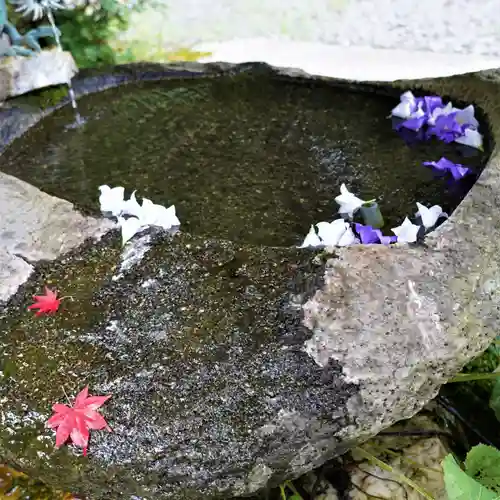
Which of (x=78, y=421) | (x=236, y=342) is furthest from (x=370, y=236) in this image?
(x=78, y=421)

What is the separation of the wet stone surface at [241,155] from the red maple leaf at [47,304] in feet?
1.38

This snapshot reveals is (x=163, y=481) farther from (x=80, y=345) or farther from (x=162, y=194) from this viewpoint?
(x=162, y=194)

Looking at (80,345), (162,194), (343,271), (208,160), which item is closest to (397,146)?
(208,160)

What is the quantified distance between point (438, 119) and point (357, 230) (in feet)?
3.14

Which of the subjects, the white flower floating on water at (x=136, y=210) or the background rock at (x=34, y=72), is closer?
Result: the white flower floating on water at (x=136, y=210)

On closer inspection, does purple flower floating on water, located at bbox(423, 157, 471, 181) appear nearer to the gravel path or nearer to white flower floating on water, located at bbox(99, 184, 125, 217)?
white flower floating on water, located at bbox(99, 184, 125, 217)

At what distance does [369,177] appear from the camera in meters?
2.39

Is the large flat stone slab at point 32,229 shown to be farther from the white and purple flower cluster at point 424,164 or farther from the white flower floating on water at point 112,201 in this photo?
the white and purple flower cluster at point 424,164

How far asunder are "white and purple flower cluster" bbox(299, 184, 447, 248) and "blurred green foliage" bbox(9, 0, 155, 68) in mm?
2043

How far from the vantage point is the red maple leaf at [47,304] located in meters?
1.60

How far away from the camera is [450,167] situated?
2.39 meters

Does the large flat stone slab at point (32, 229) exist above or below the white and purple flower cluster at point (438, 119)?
above

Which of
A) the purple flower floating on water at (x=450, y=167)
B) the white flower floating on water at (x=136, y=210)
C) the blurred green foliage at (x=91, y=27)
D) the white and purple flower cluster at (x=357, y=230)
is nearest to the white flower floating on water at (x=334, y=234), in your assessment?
the white and purple flower cluster at (x=357, y=230)

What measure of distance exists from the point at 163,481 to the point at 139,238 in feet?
2.32
